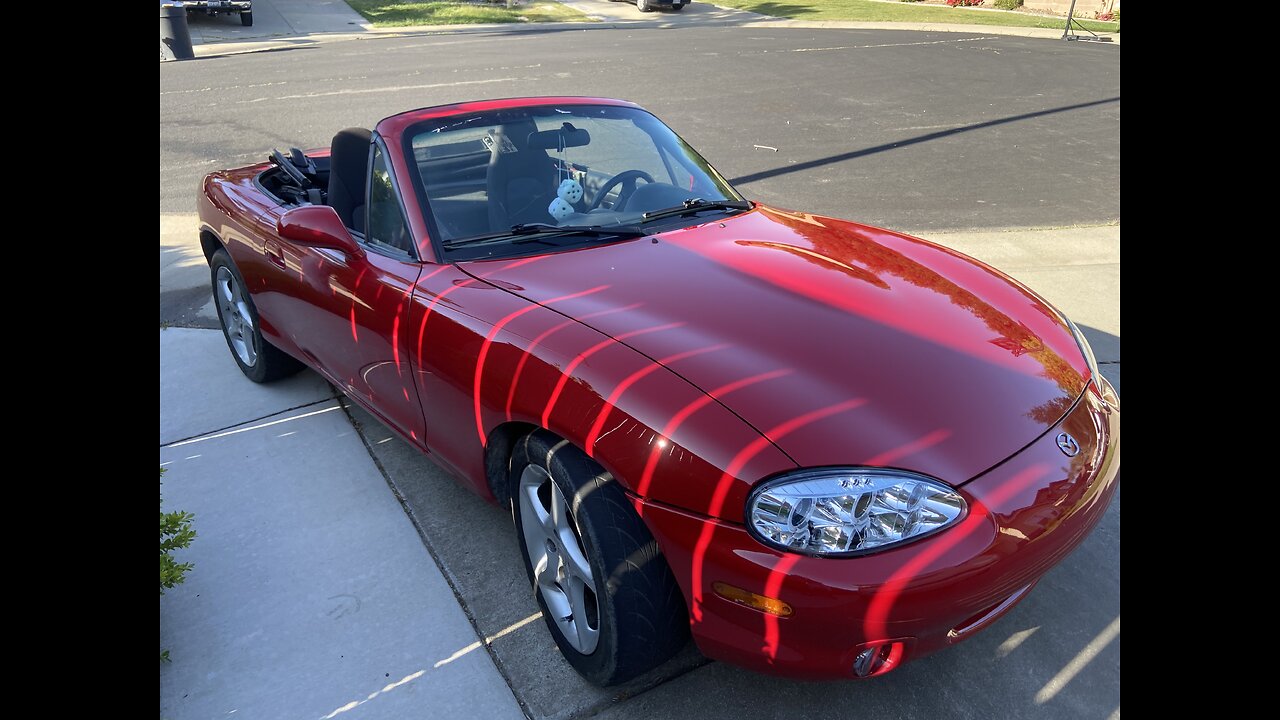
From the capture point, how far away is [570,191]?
3588 mm

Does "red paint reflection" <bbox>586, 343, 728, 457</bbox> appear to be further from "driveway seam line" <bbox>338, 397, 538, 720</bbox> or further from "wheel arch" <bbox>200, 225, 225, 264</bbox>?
"wheel arch" <bbox>200, 225, 225, 264</bbox>

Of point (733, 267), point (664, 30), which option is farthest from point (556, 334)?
point (664, 30)

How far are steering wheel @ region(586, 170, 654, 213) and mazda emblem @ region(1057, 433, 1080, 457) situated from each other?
6.13 ft

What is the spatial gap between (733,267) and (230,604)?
208cm

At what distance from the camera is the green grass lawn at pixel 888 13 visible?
24172mm

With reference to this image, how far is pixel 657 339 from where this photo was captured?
8.35 ft

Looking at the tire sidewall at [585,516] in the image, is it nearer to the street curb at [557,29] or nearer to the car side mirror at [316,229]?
the car side mirror at [316,229]

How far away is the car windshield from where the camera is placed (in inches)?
131

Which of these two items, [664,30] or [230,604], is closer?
[230,604]

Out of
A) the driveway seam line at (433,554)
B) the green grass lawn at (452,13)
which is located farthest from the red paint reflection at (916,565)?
the green grass lawn at (452,13)

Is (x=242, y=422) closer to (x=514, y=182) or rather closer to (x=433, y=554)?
(x=433, y=554)

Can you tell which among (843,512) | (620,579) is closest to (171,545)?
(620,579)
